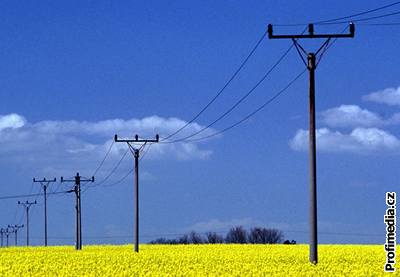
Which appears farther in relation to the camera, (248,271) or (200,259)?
(200,259)

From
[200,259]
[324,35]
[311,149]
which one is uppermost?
[324,35]

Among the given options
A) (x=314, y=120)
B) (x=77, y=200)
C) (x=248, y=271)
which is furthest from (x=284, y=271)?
(x=77, y=200)

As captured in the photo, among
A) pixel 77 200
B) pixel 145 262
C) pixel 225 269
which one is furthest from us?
pixel 77 200

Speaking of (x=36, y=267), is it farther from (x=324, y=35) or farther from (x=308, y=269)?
(x=324, y=35)

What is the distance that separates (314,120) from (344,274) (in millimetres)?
9022

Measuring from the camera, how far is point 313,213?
4362cm

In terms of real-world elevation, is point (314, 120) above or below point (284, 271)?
above

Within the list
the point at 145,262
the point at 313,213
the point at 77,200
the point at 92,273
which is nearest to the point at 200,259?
the point at 145,262

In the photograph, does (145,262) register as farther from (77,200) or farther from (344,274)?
(77,200)

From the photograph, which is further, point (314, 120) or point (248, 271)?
point (314, 120)

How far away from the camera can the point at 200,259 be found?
50969mm

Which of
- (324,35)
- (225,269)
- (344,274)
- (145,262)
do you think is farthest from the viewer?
(145,262)

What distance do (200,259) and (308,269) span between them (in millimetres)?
11475

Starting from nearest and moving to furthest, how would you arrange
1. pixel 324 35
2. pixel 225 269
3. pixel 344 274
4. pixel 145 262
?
pixel 344 274
pixel 225 269
pixel 324 35
pixel 145 262
